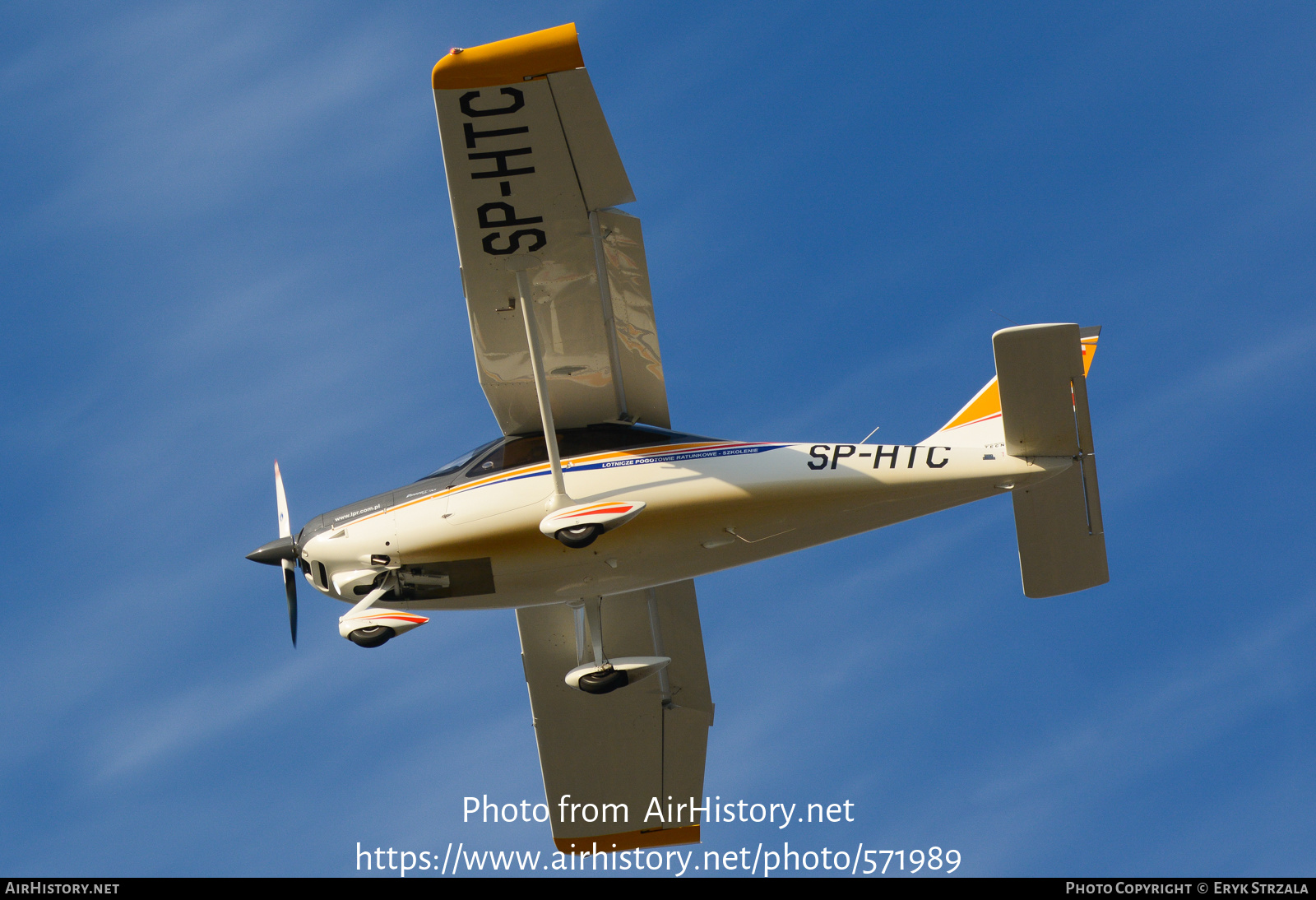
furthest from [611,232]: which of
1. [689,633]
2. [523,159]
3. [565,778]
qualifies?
[565,778]

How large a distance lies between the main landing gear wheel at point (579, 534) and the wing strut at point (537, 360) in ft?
1.57

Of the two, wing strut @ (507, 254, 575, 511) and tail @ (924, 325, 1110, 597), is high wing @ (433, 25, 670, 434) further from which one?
tail @ (924, 325, 1110, 597)

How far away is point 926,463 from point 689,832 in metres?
6.00

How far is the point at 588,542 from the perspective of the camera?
1130 centimetres

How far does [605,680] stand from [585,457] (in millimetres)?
2197

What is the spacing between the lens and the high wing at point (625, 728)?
14.7 m

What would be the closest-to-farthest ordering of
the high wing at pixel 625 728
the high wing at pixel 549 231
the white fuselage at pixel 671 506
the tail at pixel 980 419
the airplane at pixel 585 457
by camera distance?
the high wing at pixel 549 231, the airplane at pixel 585 457, the white fuselage at pixel 671 506, the tail at pixel 980 419, the high wing at pixel 625 728

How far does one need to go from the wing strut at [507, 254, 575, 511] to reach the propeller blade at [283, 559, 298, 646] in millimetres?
3044

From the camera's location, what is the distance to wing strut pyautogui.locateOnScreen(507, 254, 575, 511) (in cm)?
1165

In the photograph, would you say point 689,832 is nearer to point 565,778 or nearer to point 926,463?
point 565,778

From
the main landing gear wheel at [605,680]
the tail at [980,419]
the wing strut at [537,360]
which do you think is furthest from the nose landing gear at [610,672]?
the tail at [980,419]

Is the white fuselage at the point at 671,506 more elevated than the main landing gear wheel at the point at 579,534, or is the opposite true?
the white fuselage at the point at 671,506

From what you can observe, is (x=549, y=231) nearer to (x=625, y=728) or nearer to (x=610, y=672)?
(x=610, y=672)

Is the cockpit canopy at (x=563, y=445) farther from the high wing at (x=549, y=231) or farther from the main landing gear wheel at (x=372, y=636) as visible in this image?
the main landing gear wheel at (x=372, y=636)
